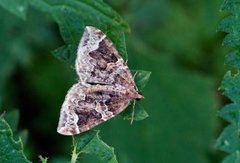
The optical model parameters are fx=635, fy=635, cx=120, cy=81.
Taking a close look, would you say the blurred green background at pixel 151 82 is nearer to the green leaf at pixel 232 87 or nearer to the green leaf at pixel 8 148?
the green leaf at pixel 232 87

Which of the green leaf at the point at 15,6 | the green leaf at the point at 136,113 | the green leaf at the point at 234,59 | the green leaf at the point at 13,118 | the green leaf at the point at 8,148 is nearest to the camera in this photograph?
the green leaf at the point at 8,148

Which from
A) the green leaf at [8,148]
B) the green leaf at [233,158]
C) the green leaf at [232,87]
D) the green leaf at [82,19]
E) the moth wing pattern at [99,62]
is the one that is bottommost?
the green leaf at [8,148]

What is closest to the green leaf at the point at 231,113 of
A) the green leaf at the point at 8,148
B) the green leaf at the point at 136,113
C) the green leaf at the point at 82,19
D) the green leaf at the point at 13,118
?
the green leaf at the point at 136,113

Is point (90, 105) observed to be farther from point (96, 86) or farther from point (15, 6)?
point (15, 6)

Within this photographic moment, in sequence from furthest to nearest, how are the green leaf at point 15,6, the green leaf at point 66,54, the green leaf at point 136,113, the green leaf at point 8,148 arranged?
the green leaf at point 15,6
the green leaf at point 66,54
the green leaf at point 136,113
the green leaf at point 8,148

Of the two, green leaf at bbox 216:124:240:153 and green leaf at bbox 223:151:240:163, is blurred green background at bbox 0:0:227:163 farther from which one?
green leaf at bbox 223:151:240:163

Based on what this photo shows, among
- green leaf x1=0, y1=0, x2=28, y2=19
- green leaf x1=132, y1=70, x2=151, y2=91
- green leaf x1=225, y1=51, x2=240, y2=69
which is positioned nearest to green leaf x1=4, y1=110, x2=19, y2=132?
green leaf x1=0, y1=0, x2=28, y2=19

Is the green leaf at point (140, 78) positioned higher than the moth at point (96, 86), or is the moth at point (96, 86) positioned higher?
the green leaf at point (140, 78)
